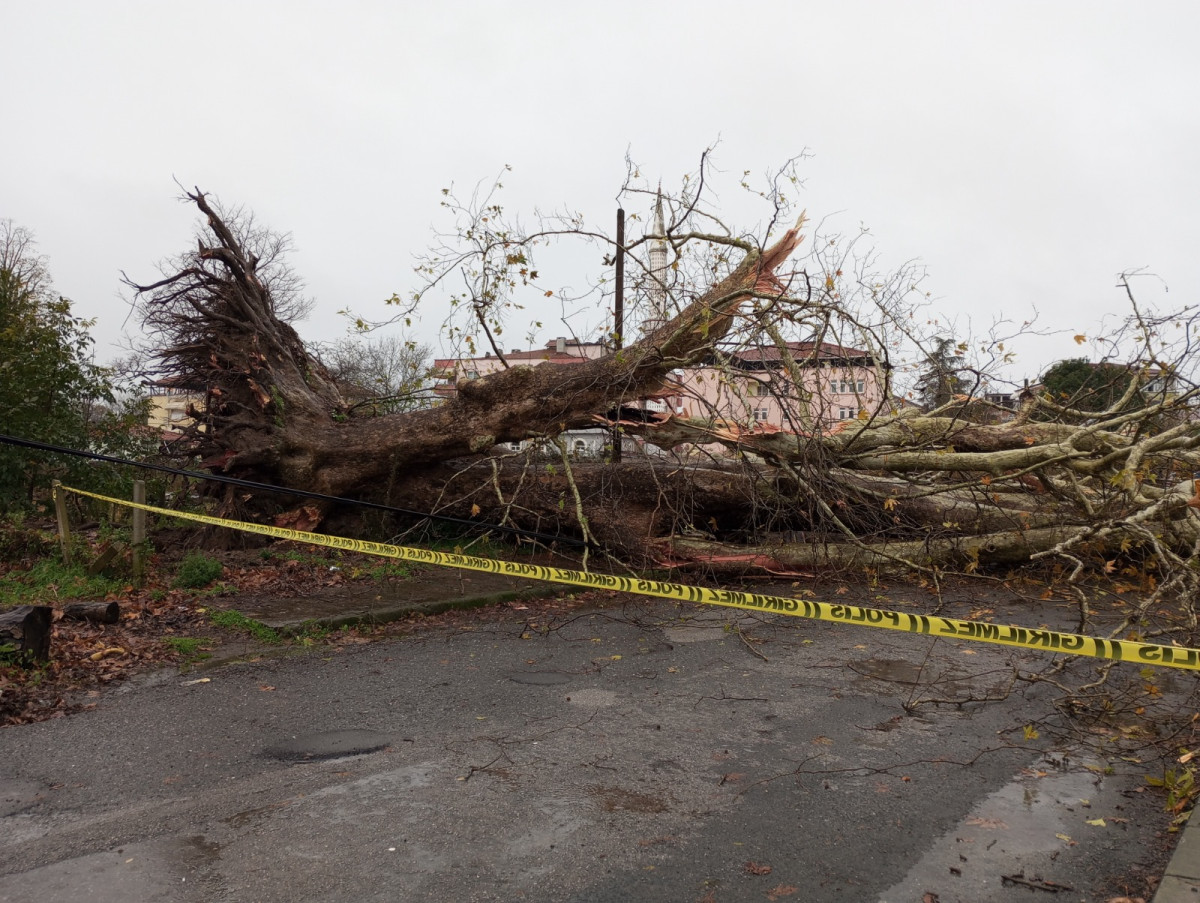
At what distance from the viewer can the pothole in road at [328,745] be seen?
14.4 ft

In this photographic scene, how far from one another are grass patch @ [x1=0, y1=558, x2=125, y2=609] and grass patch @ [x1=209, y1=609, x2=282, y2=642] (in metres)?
1.24

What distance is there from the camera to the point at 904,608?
27.2 feet

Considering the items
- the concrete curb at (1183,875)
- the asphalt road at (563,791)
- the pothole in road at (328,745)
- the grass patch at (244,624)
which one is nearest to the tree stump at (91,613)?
the grass patch at (244,624)

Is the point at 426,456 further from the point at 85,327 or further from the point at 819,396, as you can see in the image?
the point at 819,396

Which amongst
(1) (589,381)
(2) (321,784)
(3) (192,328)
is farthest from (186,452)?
(2) (321,784)

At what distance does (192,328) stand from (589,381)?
5.49 meters

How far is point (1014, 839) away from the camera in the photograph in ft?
11.3

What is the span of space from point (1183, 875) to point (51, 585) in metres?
8.28

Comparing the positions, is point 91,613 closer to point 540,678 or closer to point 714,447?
point 540,678

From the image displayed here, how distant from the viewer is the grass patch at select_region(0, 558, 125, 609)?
724cm

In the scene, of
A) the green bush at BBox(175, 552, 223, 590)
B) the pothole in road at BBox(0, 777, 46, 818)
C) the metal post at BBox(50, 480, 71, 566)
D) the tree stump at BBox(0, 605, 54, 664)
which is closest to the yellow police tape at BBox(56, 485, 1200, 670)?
the tree stump at BBox(0, 605, 54, 664)

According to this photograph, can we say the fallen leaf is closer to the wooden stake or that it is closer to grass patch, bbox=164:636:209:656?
grass patch, bbox=164:636:209:656

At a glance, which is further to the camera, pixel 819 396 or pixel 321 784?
pixel 819 396

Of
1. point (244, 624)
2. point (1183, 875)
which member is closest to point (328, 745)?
point (244, 624)
